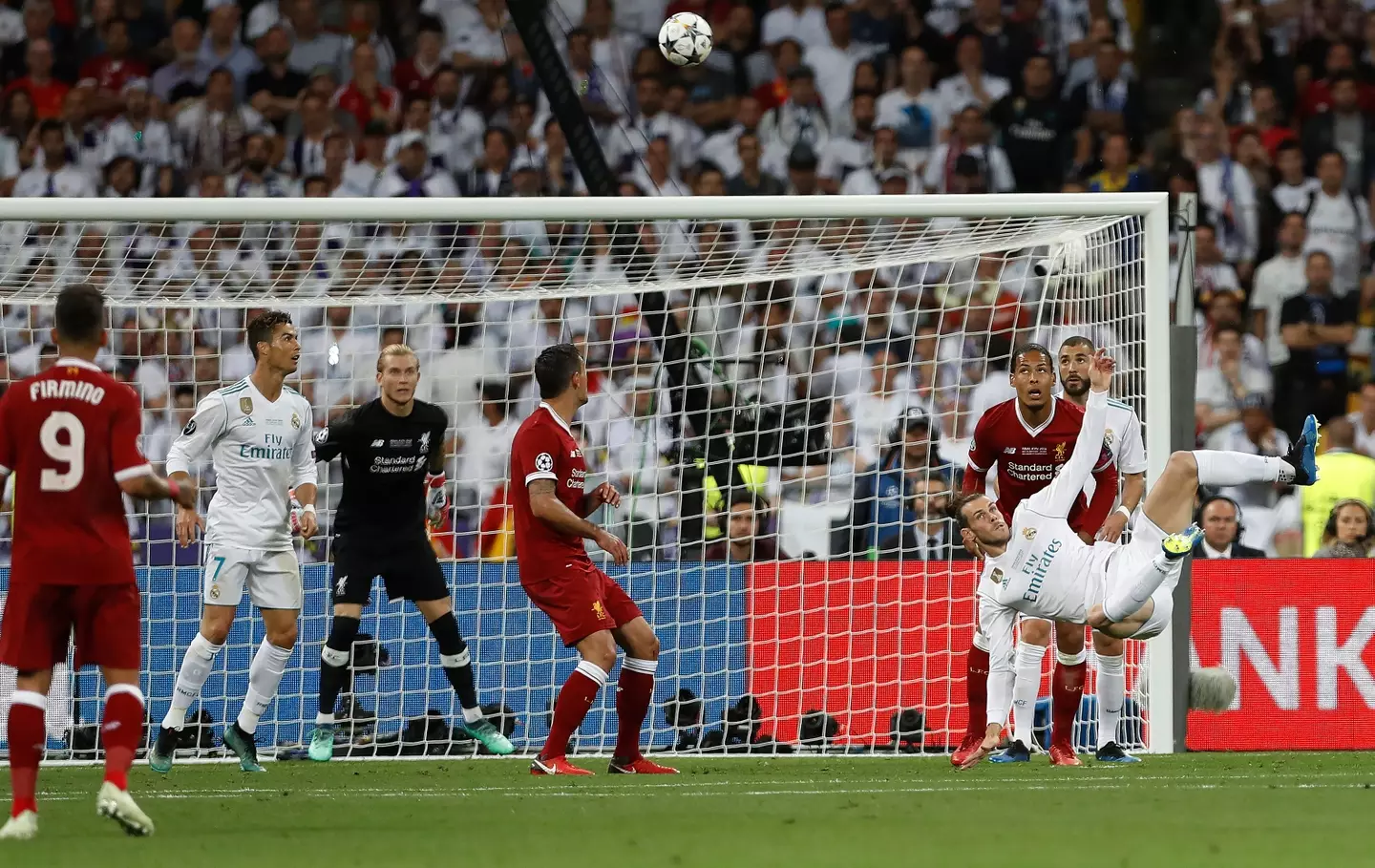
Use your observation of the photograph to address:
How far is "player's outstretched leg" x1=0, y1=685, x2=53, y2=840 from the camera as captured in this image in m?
5.75

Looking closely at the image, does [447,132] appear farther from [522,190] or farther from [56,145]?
[56,145]

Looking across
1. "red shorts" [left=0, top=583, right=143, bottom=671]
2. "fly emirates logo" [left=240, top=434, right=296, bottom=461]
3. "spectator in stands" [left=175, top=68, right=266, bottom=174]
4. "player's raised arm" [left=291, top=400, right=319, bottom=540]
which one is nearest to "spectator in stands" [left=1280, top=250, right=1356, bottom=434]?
"player's raised arm" [left=291, top=400, right=319, bottom=540]

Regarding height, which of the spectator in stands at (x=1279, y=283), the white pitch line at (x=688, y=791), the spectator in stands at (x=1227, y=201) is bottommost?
the white pitch line at (x=688, y=791)

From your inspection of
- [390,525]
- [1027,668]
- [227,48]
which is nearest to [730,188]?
[227,48]

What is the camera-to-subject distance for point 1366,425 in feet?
42.3

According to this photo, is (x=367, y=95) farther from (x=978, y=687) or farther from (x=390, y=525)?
(x=978, y=687)

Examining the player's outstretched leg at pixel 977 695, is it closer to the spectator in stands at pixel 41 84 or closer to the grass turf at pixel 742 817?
the grass turf at pixel 742 817

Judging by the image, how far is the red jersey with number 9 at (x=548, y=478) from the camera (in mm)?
8031

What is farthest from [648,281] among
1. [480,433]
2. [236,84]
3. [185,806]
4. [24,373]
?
[236,84]

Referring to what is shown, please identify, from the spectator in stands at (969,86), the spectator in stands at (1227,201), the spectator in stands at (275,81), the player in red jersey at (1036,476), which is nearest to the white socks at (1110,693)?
the player in red jersey at (1036,476)

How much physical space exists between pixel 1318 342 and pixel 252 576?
27.9ft

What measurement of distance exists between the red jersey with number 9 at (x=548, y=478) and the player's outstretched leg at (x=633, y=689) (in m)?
0.40

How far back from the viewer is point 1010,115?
15391 millimetres

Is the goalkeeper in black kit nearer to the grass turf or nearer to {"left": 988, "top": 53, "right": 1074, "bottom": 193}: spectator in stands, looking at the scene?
the grass turf
